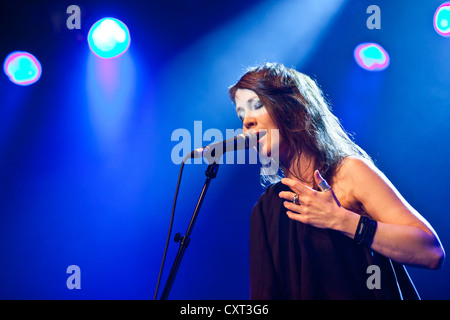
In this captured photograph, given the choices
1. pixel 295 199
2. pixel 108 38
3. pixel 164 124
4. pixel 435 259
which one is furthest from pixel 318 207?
pixel 108 38

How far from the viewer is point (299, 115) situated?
1852mm

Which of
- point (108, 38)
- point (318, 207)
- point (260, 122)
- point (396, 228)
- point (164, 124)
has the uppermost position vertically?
point (108, 38)

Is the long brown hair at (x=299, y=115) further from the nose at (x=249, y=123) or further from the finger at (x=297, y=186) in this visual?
the finger at (x=297, y=186)

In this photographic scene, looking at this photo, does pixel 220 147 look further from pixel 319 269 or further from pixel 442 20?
pixel 442 20

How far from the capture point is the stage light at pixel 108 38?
3.20 metres

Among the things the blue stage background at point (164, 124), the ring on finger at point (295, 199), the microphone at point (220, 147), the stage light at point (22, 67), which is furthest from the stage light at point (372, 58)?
the stage light at point (22, 67)

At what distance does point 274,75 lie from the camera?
1.92m

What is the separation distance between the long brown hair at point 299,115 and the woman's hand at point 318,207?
31cm

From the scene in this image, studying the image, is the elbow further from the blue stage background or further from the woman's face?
the blue stage background

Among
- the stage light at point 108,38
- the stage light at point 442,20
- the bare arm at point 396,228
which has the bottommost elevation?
the bare arm at point 396,228

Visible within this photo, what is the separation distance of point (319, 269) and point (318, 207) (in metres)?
0.29

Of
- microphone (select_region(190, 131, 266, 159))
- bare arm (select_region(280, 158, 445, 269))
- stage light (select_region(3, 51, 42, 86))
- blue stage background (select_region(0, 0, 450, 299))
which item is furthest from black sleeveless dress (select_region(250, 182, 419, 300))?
stage light (select_region(3, 51, 42, 86))
